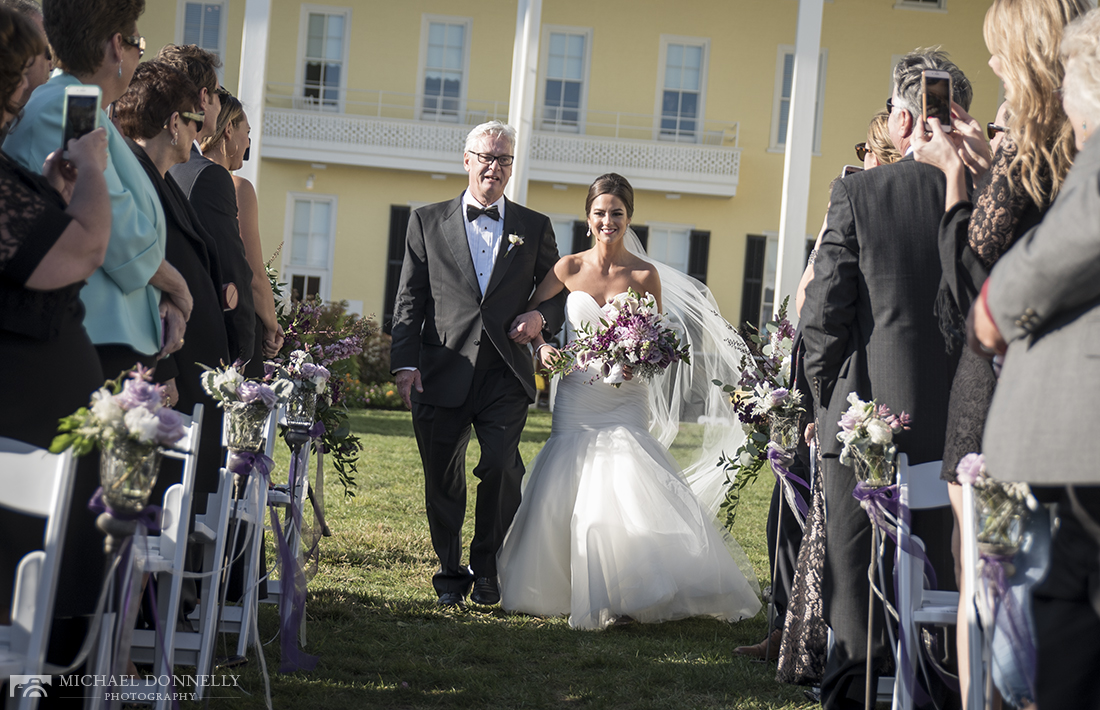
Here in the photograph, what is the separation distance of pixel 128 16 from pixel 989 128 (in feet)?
A: 8.87

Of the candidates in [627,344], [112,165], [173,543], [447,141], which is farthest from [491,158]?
[447,141]

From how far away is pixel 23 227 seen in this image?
2396mm

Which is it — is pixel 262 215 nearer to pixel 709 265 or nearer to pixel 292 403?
pixel 709 265

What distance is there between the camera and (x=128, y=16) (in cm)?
325

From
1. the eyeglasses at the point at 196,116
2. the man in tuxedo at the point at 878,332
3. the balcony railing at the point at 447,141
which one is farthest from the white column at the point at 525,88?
the man in tuxedo at the point at 878,332

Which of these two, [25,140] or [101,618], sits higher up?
[25,140]

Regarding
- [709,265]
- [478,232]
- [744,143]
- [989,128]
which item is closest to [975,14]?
[744,143]

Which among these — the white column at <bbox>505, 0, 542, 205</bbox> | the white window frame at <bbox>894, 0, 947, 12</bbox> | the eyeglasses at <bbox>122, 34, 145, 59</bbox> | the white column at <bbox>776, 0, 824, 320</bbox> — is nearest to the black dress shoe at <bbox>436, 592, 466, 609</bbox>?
the eyeglasses at <bbox>122, 34, 145, 59</bbox>

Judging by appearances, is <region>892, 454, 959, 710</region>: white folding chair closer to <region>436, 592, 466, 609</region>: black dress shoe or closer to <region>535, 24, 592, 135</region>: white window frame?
<region>436, 592, 466, 609</region>: black dress shoe

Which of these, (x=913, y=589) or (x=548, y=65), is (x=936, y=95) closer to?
(x=913, y=589)

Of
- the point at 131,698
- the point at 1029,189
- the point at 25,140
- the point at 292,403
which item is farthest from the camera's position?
the point at 292,403

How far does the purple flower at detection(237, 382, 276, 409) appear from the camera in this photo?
350 cm

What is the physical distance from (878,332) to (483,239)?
9.36 feet

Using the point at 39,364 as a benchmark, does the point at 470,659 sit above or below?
below
